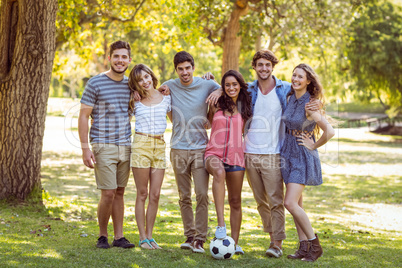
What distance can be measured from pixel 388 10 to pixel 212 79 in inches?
894

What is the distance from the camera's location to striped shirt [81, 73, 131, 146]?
5090mm

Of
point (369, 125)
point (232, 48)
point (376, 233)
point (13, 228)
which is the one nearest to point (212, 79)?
point (13, 228)

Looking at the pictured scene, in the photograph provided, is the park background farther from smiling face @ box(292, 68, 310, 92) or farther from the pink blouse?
smiling face @ box(292, 68, 310, 92)

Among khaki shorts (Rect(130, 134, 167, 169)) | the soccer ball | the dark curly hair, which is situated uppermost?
the dark curly hair

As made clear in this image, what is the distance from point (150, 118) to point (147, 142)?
0.93ft

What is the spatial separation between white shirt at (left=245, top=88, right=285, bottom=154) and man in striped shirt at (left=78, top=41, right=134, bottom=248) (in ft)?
4.74

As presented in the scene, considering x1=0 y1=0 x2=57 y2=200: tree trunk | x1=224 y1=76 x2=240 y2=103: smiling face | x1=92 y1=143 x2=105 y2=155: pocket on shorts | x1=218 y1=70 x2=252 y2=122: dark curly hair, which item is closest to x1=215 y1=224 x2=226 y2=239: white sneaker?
x1=218 y1=70 x2=252 y2=122: dark curly hair

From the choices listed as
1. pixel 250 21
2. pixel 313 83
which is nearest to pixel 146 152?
pixel 313 83

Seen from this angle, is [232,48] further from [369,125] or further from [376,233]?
[369,125]

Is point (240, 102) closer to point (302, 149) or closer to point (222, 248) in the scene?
point (302, 149)

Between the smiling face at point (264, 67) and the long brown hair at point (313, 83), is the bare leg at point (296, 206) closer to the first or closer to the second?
the long brown hair at point (313, 83)

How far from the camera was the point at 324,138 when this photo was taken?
194 inches

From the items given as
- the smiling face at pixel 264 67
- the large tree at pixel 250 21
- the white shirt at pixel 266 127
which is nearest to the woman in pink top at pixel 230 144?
the white shirt at pixel 266 127

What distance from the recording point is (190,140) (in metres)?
5.23
